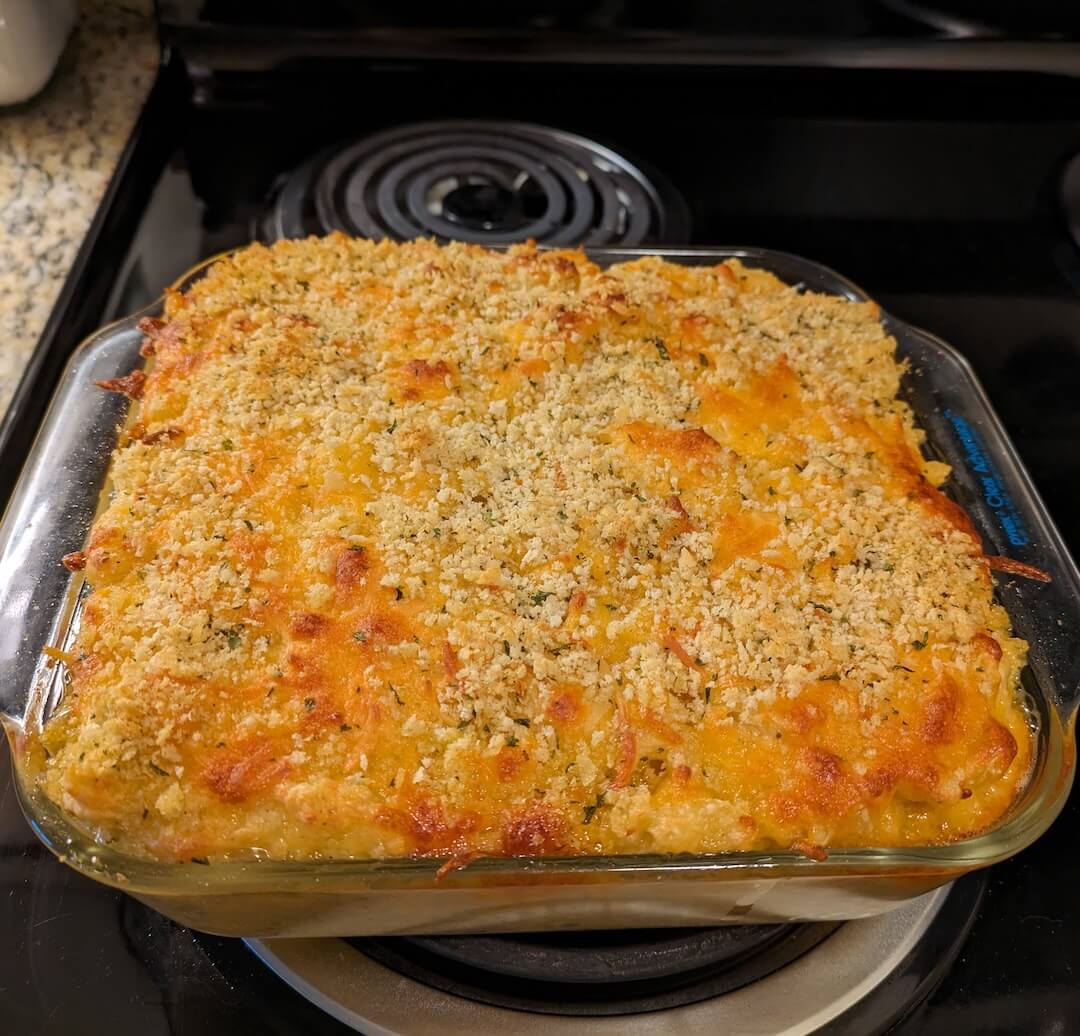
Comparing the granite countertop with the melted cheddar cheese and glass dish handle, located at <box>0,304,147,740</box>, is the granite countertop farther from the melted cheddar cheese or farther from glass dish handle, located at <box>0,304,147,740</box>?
the melted cheddar cheese

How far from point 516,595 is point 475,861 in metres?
0.30

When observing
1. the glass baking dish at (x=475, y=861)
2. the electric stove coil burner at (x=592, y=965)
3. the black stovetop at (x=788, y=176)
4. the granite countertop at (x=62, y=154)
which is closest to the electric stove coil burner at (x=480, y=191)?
the black stovetop at (x=788, y=176)

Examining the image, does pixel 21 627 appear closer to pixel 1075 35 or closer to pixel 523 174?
pixel 523 174

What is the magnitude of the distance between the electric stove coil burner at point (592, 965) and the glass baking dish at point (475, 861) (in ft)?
0.10

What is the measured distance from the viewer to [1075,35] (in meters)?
2.18

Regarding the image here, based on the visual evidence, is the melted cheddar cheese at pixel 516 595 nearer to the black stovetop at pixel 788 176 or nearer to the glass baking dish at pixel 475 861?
the glass baking dish at pixel 475 861

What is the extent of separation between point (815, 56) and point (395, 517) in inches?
62.5

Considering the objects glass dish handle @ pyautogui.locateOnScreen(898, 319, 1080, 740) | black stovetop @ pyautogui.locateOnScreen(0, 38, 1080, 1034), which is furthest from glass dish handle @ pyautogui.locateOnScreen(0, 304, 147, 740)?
glass dish handle @ pyautogui.locateOnScreen(898, 319, 1080, 740)

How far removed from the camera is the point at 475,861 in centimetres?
95

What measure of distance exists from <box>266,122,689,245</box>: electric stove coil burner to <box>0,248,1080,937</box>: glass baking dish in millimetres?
623

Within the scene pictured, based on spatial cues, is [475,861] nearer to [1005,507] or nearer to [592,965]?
[592,965]

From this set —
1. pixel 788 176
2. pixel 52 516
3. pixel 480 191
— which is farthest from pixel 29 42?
pixel 788 176

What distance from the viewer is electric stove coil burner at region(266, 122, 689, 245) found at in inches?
73.2

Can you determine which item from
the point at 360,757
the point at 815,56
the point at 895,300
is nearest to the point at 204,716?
the point at 360,757
